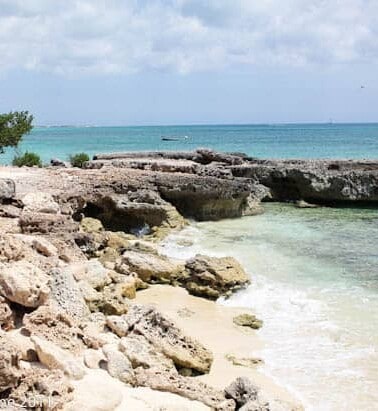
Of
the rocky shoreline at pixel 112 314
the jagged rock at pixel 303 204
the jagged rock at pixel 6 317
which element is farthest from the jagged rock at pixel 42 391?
the jagged rock at pixel 303 204

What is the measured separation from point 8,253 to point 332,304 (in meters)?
6.95

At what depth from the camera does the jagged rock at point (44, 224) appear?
610 inches

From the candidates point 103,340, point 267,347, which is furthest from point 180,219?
point 103,340

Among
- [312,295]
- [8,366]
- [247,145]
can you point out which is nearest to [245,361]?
[8,366]

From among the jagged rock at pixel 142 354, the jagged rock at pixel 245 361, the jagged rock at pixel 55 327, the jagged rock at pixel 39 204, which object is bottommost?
the jagged rock at pixel 245 361

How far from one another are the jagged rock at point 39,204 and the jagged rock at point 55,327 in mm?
8388

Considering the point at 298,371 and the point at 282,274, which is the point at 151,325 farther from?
the point at 282,274

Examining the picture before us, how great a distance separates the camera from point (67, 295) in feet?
33.1

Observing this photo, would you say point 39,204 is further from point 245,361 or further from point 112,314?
point 245,361

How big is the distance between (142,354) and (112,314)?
207 cm

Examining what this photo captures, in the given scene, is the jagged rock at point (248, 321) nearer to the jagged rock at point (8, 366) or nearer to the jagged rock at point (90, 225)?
the jagged rock at point (8, 366)

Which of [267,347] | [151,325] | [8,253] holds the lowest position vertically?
[267,347]

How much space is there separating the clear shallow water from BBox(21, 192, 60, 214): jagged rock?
3.71 m

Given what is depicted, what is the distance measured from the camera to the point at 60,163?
1358 inches
